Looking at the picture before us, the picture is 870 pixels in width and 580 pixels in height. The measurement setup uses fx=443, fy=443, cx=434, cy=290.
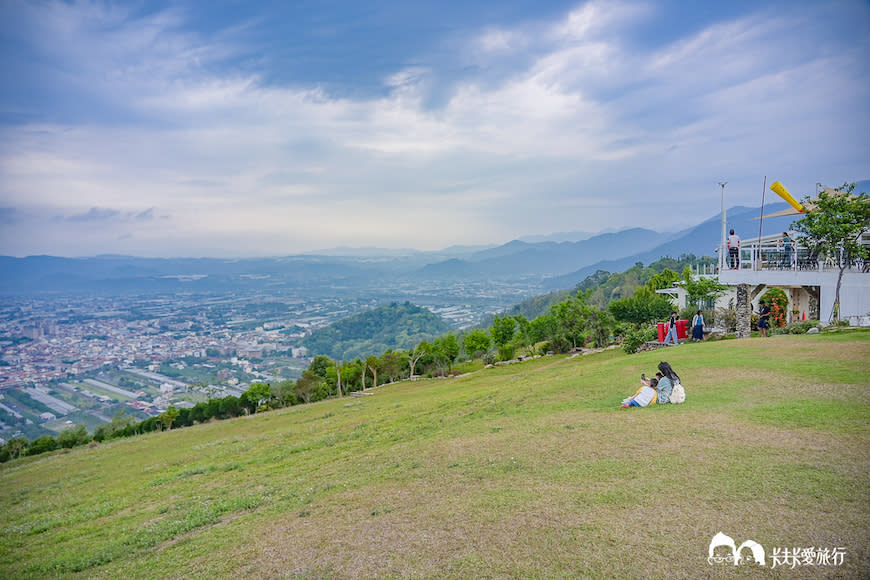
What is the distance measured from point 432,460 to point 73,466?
19966 millimetres

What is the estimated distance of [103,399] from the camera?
61125 millimetres

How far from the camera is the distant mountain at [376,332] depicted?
107 meters

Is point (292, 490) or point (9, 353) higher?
point (292, 490)

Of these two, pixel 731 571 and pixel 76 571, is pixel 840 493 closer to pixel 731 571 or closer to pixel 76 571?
pixel 731 571

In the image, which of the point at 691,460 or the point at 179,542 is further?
the point at 179,542

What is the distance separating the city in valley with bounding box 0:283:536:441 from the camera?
55438mm

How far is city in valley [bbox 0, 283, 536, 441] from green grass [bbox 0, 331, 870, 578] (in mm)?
30761

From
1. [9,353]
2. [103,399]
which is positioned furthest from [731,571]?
[9,353]

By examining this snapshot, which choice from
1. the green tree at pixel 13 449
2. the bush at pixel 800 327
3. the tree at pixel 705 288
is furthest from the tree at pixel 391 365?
the bush at pixel 800 327

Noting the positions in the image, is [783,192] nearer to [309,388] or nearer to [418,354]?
[418,354]

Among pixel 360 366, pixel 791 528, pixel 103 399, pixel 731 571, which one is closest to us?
pixel 731 571

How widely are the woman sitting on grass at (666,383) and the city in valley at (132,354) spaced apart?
117ft

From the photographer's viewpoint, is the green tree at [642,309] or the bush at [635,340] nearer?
the bush at [635,340]

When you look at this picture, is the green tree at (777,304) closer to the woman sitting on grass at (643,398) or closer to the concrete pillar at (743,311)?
the concrete pillar at (743,311)
